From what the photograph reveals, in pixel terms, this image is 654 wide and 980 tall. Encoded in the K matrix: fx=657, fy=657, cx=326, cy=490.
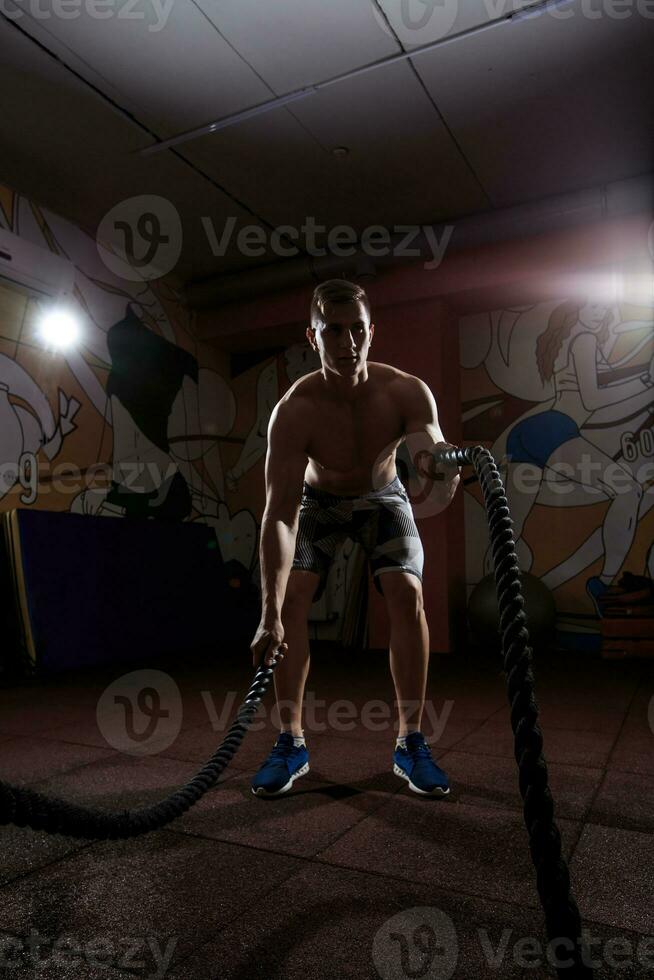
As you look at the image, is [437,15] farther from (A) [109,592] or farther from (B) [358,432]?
(A) [109,592]

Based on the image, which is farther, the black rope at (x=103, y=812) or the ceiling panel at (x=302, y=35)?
the ceiling panel at (x=302, y=35)

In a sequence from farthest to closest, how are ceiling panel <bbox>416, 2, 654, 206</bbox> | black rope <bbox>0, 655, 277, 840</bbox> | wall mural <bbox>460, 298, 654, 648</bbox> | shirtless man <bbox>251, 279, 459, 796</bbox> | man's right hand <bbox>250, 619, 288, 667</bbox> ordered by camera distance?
wall mural <bbox>460, 298, 654, 648</bbox>, ceiling panel <bbox>416, 2, 654, 206</bbox>, shirtless man <bbox>251, 279, 459, 796</bbox>, man's right hand <bbox>250, 619, 288, 667</bbox>, black rope <bbox>0, 655, 277, 840</bbox>

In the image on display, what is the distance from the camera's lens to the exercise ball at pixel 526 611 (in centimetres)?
415

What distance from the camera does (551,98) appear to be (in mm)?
3277

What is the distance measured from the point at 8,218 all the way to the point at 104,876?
12.5ft

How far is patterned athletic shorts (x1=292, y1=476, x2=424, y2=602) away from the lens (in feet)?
6.21

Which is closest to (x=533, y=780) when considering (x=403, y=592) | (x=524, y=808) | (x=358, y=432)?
(x=524, y=808)

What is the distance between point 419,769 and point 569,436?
350 centimetres

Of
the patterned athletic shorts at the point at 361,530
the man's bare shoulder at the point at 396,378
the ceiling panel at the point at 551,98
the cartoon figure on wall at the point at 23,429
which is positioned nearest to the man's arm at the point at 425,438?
the man's bare shoulder at the point at 396,378

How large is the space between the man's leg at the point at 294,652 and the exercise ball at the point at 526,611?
2.52m

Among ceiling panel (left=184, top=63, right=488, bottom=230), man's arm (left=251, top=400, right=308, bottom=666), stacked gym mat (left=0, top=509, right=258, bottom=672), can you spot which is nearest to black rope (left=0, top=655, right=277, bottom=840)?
man's arm (left=251, top=400, right=308, bottom=666)

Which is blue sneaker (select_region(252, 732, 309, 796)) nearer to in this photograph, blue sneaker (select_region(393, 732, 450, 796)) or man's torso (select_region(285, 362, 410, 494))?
blue sneaker (select_region(393, 732, 450, 796))

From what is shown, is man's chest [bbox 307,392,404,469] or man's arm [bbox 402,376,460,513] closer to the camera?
man's arm [bbox 402,376,460,513]

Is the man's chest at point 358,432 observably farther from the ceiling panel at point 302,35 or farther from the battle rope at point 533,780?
the ceiling panel at point 302,35
